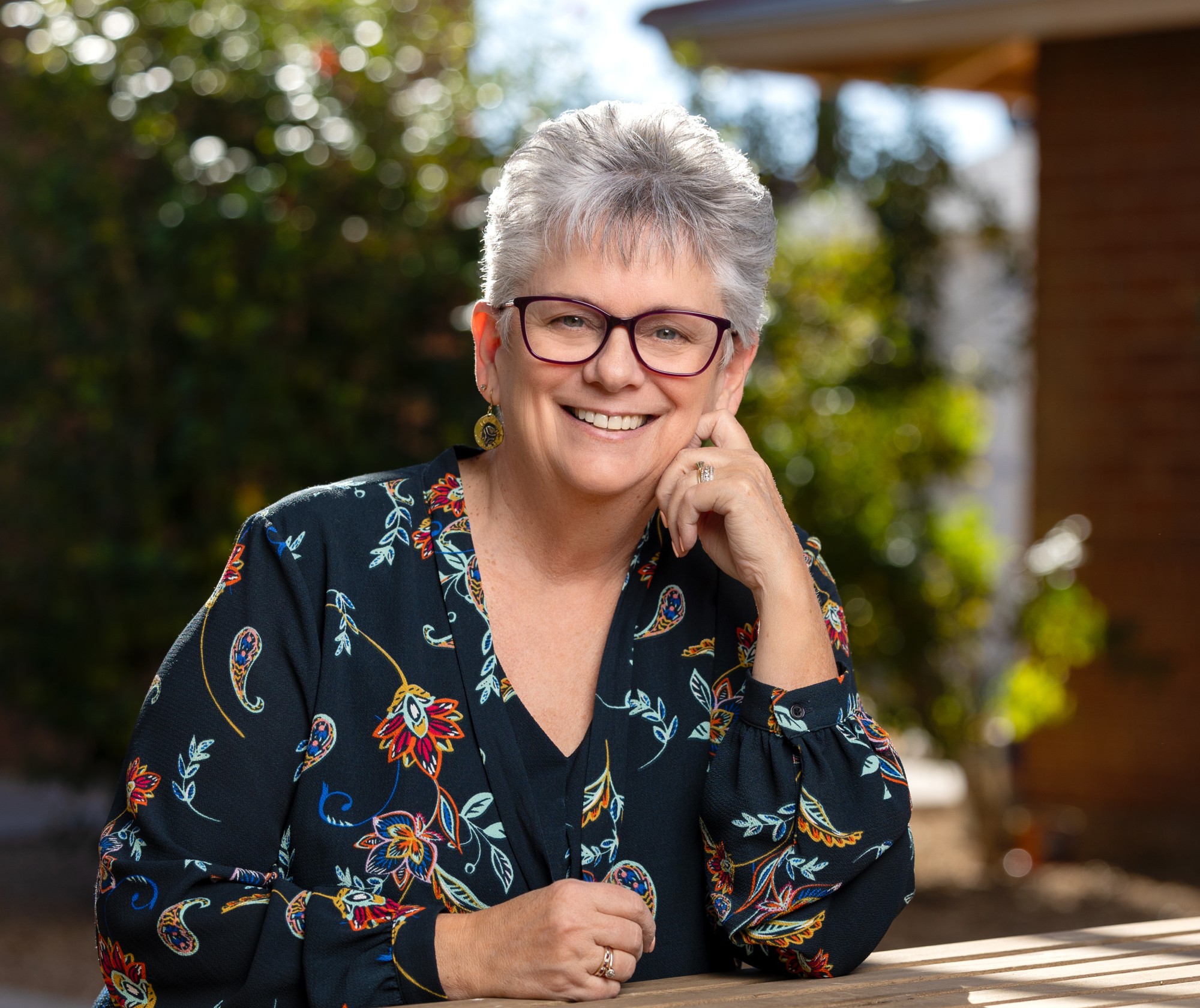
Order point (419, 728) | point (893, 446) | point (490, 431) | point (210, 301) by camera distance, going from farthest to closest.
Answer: point (893, 446), point (210, 301), point (490, 431), point (419, 728)

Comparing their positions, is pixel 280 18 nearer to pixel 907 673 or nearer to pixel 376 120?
pixel 376 120

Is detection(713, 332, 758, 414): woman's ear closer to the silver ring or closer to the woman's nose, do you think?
the woman's nose

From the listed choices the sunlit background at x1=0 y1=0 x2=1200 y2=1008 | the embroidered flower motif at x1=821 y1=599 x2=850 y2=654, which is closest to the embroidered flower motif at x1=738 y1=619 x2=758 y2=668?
the embroidered flower motif at x1=821 y1=599 x2=850 y2=654

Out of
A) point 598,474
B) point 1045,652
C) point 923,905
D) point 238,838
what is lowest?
point 923,905

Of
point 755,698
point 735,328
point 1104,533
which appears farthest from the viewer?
point 1104,533

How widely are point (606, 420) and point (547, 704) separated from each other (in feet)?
1.43

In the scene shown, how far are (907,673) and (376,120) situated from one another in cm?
308

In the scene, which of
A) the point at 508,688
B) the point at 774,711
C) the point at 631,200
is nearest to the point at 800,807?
the point at 774,711

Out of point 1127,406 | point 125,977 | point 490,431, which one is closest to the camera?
point 125,977

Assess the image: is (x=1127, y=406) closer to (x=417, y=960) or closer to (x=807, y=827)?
(x=807, y=827)

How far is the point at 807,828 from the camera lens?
6.77 ft

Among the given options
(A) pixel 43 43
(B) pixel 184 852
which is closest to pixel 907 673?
(A) pixel 43 43

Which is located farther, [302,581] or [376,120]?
[376,120]

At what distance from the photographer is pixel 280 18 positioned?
559 centimetres
